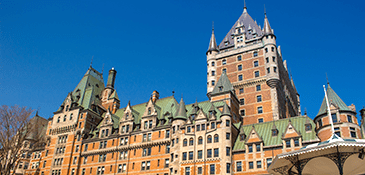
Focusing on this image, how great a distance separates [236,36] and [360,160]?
61490 mm

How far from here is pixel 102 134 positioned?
227 ft

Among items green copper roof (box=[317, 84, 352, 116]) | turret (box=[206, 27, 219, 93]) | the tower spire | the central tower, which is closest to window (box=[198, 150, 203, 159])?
the central tower

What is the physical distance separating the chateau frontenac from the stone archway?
23.2 metres

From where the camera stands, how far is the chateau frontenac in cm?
4962

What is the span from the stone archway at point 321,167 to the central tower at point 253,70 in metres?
39.8

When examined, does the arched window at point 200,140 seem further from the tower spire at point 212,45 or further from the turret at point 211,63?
the tower spire at point 212,45

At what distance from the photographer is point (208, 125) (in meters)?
54.3

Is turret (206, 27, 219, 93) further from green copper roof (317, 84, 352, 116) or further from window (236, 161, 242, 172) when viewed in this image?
green copper roof (317, 84, 352, 116)

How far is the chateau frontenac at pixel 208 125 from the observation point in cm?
4962

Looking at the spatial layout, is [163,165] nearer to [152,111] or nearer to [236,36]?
[152,111]

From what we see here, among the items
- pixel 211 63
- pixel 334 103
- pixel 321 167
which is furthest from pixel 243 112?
pixel 321 167

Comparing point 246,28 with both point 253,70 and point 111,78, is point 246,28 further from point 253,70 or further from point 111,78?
point 111,78

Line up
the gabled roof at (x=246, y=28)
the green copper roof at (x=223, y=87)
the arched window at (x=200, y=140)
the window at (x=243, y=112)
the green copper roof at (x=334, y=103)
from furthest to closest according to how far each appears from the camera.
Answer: the gabled roof at (x=246, y=28) → the window at (x=243, y=112) → the green copper roof at (x=223, y=87) → the arched window at (x=200, y=140) → the green copper roof at (x=334, y=103)

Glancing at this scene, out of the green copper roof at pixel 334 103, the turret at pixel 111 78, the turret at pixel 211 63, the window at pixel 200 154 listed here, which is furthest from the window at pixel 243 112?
the turret at pixel 111 78
